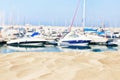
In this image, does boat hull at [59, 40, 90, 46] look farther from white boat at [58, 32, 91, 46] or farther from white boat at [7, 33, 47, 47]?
white boat at [7, 33, 47, 47]

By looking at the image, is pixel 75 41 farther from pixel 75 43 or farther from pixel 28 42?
pixel 28 42

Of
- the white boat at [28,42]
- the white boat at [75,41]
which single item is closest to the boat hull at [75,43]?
the white boat at [75,41]

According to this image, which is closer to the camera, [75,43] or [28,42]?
[75,43]

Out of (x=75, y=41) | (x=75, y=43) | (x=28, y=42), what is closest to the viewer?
(x=75, y=43)

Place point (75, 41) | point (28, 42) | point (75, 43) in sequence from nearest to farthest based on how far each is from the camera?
point (75, 43) → point (75, 41) → point (28, 42)

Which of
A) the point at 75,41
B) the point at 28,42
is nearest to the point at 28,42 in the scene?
the point at 28,42

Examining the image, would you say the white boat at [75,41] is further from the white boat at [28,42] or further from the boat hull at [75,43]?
the white boat at [28,42]

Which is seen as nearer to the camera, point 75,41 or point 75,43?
point 75,43

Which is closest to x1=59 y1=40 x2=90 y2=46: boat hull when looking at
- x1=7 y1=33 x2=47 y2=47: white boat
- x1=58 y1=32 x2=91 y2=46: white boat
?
x1=58 y1=32 x2=91 y2=46: white boat

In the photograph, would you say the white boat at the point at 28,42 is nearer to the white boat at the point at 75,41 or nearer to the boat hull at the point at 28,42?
the boat hull at the point at 28,42

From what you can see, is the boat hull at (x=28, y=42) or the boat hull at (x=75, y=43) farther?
the boat hull at (x=28, y=42)

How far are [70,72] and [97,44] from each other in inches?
1594

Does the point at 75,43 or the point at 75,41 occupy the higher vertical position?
the point at 75,41

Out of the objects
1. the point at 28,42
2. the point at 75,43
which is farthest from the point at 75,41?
the point at 28,42
